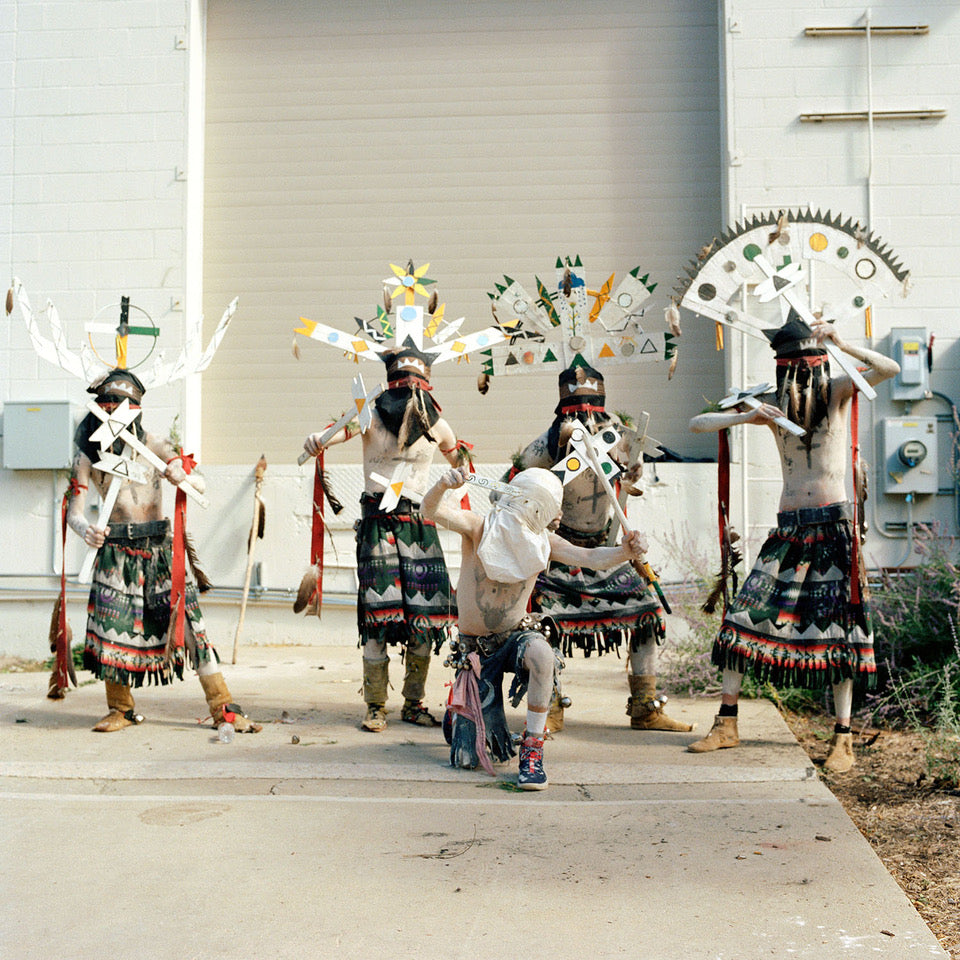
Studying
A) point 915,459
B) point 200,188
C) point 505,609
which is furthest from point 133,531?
point 915,459

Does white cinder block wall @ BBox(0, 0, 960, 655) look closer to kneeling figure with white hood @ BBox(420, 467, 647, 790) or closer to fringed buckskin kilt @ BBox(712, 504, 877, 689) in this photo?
fringed buckskin kilt @ BBox(712, 504, 877, 689)

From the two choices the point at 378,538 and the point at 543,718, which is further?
the point at 378,538

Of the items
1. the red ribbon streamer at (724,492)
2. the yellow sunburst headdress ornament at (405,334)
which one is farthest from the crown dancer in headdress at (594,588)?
the yellow sunburst headdress ornament at (405,334)

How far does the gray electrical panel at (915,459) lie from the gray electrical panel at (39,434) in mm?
5833

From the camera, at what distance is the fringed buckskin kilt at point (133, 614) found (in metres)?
5.07

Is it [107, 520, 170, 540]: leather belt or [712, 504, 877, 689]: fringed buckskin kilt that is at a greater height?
[107, 520, 170, 540]: leather belt

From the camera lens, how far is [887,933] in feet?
9.07

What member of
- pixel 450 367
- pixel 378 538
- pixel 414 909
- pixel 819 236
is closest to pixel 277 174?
pixel 450 367

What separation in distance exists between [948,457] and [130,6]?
6.88 metres

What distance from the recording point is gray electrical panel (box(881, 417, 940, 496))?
23.8 feet

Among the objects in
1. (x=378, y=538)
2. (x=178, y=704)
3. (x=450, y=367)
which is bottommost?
(x=178, y=704)

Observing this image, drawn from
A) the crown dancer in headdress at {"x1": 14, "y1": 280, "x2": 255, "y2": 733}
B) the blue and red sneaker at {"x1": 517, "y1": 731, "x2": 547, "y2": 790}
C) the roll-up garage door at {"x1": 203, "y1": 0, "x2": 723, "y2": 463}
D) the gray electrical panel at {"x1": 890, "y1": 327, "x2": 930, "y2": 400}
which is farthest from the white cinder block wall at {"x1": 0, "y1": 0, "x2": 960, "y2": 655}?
the blue and red sneaker at {"x1": 517, "y1": 731, "x2": 547, "y2": 790}

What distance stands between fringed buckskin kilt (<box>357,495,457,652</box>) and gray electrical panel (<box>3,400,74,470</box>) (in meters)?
3.51

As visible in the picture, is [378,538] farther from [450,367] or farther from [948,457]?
[948,457]
